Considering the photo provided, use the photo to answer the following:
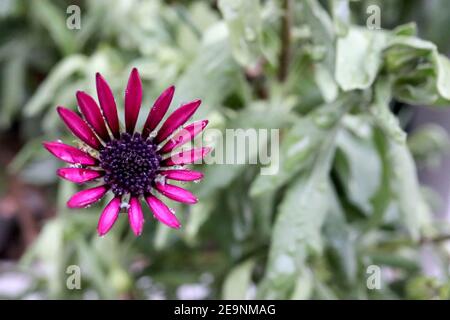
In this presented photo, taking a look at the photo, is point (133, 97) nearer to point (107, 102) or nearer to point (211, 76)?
point (107, 102)

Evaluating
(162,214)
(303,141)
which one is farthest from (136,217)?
(303,141)

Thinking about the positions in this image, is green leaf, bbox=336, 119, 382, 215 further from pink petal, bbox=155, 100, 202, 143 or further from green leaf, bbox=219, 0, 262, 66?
pink petal, bbox=155, 100, 202, 143

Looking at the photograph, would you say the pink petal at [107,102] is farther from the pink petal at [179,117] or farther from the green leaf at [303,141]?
the green leaf at [303,141]

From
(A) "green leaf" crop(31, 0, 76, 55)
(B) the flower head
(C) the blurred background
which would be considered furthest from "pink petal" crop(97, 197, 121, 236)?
(A) "green leaf" crop(31, 0, 76, 55)

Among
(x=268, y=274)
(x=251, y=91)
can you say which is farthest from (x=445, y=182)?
(x=268, y=274)

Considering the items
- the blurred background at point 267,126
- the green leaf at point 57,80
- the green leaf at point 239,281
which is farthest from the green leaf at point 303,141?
the green leaf at point 57,80

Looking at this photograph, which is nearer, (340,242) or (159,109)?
(159,109)
